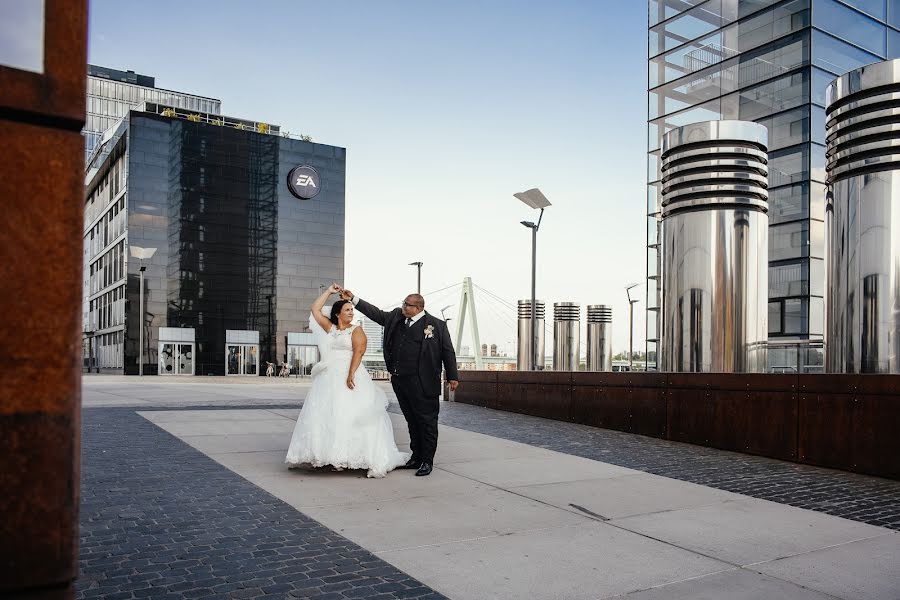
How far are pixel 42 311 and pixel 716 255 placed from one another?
10966 mm

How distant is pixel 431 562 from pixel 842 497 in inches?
170

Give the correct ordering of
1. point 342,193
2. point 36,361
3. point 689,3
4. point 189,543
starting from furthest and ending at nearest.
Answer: point 342,193 < point 689,3 < point 189,543 < point 36,361

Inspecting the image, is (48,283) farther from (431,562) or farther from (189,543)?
(189,543)

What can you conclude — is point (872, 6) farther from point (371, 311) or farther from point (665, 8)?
point (371, 311)

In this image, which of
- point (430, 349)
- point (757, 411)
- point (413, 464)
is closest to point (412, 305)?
point (430, 349)

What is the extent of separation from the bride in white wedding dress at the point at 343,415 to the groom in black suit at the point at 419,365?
286 mm

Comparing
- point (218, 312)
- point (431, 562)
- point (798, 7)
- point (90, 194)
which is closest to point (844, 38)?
point (798, 7)

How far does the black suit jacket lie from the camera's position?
8.05m

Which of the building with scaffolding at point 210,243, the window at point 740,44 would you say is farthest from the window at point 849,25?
the building with scaffolding at point 210,243

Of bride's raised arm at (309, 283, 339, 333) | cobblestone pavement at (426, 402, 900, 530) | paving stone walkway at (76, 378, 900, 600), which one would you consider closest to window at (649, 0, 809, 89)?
cobblestone pavement at (426, 402, 900, 530)

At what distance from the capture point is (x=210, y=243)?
60.2m

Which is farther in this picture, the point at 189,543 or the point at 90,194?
the point at 90,194

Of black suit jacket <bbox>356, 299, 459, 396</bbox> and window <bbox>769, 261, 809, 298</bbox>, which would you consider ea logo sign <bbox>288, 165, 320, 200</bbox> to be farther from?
black suit jacket <bbox>356, 299, 459, 396</bbox>

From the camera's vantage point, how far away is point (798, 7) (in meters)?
24.5
